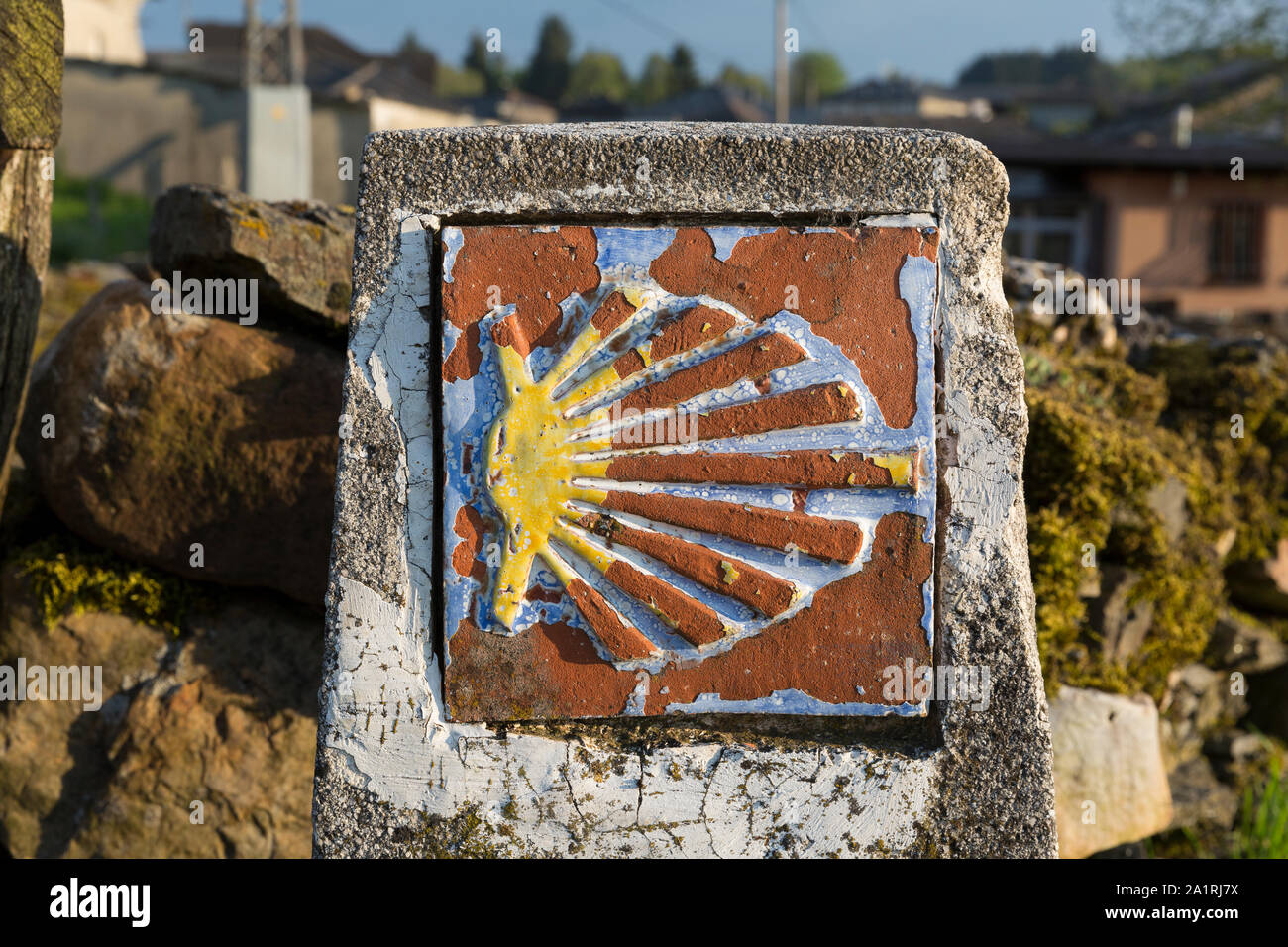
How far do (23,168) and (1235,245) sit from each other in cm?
1414

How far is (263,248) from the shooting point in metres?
2.44

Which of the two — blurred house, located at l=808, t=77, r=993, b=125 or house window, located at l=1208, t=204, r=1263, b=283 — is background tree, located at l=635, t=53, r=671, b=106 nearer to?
blurred house, located at l=808, t=77, r=993, b=125

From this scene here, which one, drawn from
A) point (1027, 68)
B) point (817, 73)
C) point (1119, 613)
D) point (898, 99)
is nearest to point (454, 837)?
point (1119, 613)

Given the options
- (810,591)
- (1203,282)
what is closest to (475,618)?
(810,591)

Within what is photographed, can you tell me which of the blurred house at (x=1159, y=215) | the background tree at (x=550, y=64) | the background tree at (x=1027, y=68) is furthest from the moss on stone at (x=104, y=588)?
the background tree at (x=1027, y=68)

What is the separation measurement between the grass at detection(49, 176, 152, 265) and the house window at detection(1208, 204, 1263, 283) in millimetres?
12564

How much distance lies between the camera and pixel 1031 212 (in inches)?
500

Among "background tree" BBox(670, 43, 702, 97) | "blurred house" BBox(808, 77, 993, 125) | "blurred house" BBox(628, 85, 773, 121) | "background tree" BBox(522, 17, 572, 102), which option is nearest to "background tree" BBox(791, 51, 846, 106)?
"background tree" BBox(670, 43, 702, 97)

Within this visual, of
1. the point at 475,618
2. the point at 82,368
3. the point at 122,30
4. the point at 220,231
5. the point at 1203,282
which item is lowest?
the point at 475,618

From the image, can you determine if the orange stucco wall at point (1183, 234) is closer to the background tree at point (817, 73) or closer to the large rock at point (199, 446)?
the large rock at point (199, 446)

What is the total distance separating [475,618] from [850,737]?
0.65m

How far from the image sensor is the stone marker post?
171 cm

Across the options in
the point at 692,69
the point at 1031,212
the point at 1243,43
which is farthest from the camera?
the point at 692,69

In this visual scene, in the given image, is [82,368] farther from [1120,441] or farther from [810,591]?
[1120,441]
